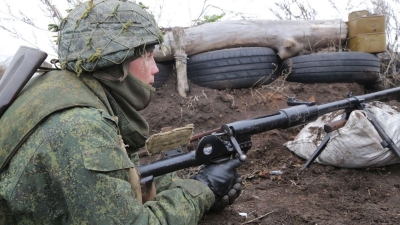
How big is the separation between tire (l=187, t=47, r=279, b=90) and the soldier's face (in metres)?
3.49

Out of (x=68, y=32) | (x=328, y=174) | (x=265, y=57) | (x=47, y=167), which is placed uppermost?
(x=68, y=32)

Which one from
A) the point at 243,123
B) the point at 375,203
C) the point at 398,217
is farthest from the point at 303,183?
the point at 243,123

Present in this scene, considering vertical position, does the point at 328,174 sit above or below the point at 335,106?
below

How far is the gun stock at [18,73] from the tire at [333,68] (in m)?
4.32

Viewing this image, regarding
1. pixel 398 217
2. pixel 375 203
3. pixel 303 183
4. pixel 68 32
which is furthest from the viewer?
pixel 303 183

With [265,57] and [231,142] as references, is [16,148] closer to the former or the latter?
[231,142]

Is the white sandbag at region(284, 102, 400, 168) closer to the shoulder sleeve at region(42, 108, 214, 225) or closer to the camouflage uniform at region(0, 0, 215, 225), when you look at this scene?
the camouflage uniform at region(0, 0, 215, 225)

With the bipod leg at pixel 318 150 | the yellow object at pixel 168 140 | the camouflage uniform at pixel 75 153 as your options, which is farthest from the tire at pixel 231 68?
the camouflage uniform at pixel 75 153

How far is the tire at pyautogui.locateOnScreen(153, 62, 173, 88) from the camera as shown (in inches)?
226

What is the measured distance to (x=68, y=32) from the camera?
6.71 feet

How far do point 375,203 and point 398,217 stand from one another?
1.24ft

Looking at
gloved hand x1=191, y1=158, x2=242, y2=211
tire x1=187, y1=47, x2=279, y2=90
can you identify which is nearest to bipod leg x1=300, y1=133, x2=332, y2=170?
gloved hand x1=191, y1=158, x2=242, y2=211

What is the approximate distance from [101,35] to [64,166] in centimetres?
70

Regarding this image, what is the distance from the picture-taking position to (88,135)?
1650 millimetres
